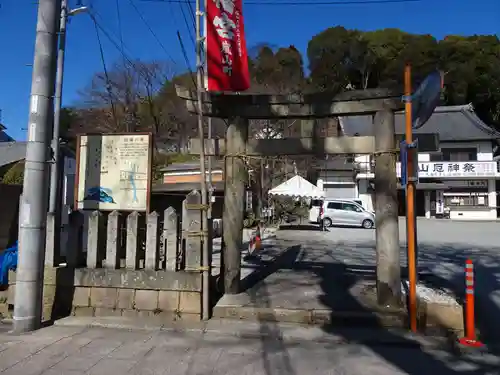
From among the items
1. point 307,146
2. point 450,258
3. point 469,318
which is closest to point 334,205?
point 450,258

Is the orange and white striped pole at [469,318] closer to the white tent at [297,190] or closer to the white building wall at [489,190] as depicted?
the white tent at [297,190]

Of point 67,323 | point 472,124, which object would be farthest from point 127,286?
point 472,124

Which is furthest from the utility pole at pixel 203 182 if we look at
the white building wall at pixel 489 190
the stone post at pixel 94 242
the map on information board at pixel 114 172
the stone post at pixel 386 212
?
the white building wall at pixel 489 190

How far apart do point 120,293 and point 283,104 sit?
377cm

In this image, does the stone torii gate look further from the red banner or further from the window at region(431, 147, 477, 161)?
the window at region(431, 147, 477, 161)

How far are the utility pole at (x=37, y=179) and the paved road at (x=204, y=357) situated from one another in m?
0.43

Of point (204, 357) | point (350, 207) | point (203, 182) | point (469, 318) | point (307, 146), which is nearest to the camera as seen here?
point (204, 357)

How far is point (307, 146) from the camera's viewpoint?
21.0 ft

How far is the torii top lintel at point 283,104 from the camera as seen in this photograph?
6.18m

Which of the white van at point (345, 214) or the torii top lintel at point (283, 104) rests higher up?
the torii top lintel at point (283, 104)

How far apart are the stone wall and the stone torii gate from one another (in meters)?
0.92

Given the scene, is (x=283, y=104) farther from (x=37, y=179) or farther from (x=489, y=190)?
(x=489, y=190)

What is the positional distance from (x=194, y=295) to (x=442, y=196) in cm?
3166

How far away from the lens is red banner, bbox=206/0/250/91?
20.0 feet
